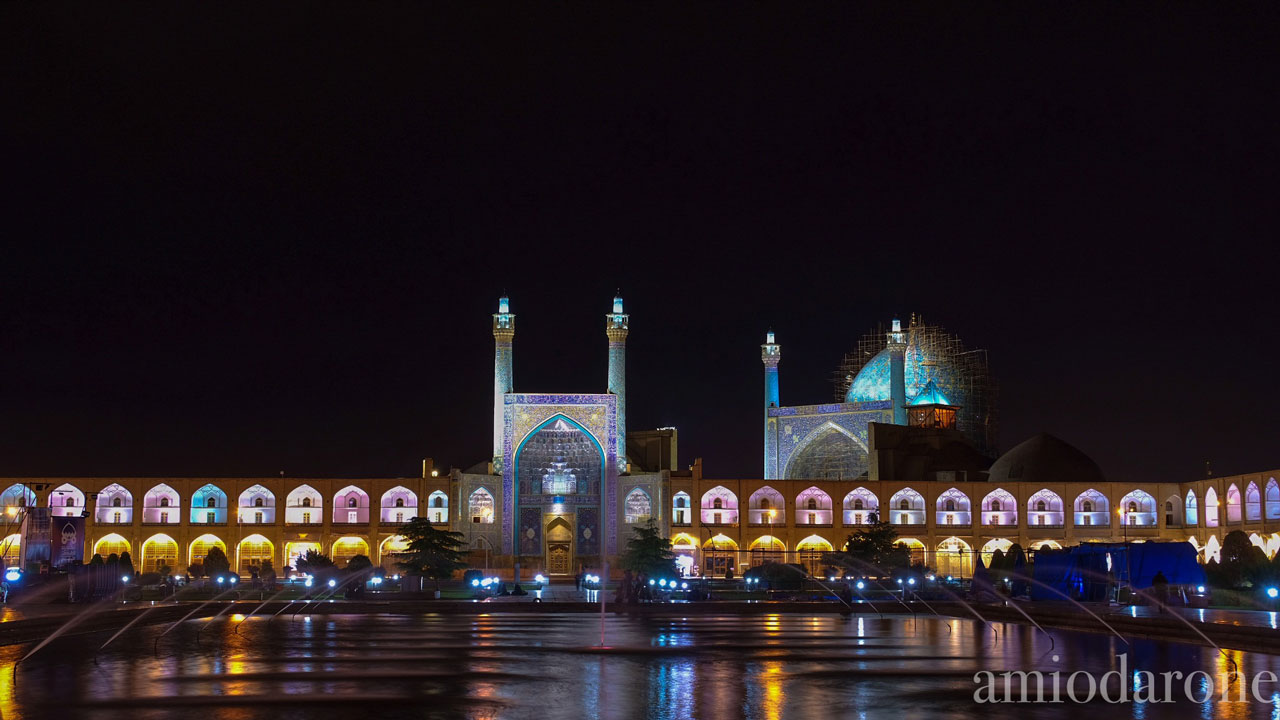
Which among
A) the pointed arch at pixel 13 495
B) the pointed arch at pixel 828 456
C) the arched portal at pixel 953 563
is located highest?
the pointed arch at pixel 828 456

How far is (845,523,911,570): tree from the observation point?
1608 inches

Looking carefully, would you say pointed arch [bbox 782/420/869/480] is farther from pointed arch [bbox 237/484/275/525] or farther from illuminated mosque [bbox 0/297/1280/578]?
pointed arch [bbox 237/484/275/525]

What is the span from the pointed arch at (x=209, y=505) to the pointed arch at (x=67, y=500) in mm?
4021

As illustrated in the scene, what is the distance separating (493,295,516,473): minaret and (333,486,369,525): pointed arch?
528cm

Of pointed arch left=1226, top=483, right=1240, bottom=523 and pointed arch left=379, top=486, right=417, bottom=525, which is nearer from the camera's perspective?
pointed arch left=1226, top=483, right=1240, bottom=523

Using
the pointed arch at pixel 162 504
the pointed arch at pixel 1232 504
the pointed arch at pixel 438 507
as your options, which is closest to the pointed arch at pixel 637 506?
the pointed arch at pixel 438 507

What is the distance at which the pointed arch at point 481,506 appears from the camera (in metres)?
51.0

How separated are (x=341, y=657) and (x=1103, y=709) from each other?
800 cm

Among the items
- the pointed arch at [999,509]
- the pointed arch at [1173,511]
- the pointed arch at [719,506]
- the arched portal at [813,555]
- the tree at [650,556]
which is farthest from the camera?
the pointed arch at [999,509]

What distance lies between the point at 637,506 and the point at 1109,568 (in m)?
27.3

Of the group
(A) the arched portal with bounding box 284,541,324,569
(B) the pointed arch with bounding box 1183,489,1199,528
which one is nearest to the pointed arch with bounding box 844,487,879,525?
(B) the pointed arch with bounding box 1183,489,1199,528

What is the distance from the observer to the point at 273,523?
5109 centimetres

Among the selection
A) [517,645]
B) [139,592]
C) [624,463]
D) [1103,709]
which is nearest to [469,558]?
[624,463]

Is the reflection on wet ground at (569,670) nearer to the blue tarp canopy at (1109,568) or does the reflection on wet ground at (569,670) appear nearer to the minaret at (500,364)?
the blue tarp canopy at (1109,568)
